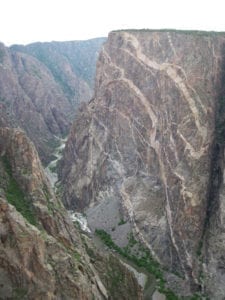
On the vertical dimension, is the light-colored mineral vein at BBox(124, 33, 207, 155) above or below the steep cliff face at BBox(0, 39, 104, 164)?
above

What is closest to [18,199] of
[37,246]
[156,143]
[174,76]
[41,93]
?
[37,246]

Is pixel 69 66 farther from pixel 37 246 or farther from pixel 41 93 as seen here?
pixel 37 246

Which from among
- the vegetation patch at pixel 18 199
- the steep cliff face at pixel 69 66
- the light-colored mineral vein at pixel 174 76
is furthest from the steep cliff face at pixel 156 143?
the steep cliff face at pixel 69 66

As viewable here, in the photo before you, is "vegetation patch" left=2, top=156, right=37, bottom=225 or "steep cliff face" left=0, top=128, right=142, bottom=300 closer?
"steep cliff face" left=0, top=128, right=142, bottom=300

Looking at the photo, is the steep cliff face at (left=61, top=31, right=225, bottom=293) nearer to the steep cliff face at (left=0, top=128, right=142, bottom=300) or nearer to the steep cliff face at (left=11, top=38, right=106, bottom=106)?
the steep cliff face at (left=0, top=128, right=142, bottom=300)

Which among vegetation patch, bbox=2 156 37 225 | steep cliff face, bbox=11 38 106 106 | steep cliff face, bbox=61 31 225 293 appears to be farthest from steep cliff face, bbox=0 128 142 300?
steep cliff face, bbox=11 38 106 106

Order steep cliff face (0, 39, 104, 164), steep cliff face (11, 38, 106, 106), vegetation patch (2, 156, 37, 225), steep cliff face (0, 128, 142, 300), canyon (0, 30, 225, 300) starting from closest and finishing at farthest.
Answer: steep cliff face (0, 128, 142, 300)
canyon (0, 30, 225, 300)
vegetation patch (2, 156, 37, 225)
steep cliff face (0, 39, 104, 164)
steep cliff face (11, 38, 106, 106)


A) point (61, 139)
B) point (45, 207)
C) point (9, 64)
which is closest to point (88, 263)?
point (45, 207)

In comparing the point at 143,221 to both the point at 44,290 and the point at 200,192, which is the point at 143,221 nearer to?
the point at 200,192
